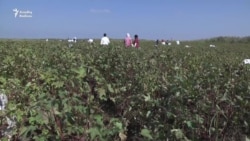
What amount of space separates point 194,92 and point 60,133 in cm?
136

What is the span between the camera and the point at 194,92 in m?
4.25

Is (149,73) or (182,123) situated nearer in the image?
(182,123)

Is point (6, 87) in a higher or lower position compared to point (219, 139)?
higher

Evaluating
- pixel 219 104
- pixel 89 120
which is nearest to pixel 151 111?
pixel 219 104

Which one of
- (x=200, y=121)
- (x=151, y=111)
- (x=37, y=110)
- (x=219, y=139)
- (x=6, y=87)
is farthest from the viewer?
(x=6, y=87)

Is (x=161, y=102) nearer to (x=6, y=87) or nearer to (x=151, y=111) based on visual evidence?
(x=151, y=111)

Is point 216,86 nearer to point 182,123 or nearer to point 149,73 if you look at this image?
point 182,123

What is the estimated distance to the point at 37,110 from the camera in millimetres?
3416

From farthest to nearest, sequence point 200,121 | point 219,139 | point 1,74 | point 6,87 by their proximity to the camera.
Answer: point 1,74, point 6,87, point 219,139, point 200,121

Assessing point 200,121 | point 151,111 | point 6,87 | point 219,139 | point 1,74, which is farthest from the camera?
point 1,74

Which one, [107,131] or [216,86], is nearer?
[107,131]

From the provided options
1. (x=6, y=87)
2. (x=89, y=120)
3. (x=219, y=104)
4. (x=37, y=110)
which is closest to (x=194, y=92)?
(x=219, y=104)

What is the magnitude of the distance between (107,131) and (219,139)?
1.24m

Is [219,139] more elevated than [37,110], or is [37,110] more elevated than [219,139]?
[37,110]
